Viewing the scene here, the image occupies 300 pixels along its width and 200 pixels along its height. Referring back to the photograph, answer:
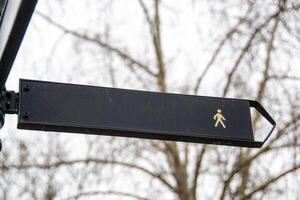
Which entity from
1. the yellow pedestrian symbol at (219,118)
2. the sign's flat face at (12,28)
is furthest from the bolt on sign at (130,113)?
the sign's flat face at (12,28)

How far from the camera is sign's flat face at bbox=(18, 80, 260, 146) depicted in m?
1.49

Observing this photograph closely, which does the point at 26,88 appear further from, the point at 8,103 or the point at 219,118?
the point at 219,118

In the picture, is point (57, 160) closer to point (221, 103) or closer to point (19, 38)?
point (221, 103)

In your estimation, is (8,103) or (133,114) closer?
(8,103)

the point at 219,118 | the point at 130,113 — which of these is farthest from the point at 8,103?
the point at 219,118

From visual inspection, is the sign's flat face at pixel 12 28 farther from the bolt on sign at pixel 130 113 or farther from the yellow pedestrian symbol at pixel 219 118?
the yellow pedestrian symbol at pixel 219 118

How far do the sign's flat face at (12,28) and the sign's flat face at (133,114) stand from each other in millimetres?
237

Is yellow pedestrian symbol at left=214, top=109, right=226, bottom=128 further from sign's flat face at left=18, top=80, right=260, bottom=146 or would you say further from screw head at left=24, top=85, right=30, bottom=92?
screw head at left=24, top=85, right=30, bottom=92

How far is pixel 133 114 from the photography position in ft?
5.14

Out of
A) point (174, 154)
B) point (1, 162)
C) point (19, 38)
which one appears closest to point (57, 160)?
point (1, 162)

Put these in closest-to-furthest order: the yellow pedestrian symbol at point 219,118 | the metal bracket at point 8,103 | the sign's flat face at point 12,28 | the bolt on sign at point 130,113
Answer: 1. the sign's flat face at point 12,28
2. the metal bracket at point 8,103
3. the bolt on sign at point 130,113
4. the yellow pedestrian symbol at point 219,118

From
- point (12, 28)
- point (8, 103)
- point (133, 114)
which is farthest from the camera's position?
Answer: point (133, 114)

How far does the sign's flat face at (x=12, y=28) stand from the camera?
102 cm

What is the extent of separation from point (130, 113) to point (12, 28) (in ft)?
1.82
